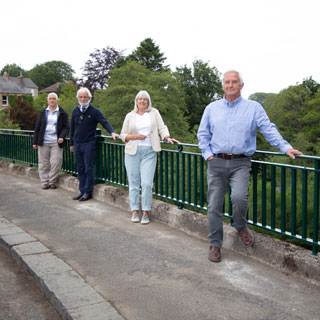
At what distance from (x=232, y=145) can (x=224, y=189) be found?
49 cm

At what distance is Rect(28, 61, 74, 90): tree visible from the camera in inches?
4419

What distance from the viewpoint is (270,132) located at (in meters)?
4.13

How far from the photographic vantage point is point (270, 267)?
4250 mm

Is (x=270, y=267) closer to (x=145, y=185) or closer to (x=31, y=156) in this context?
(x=145, y=185)

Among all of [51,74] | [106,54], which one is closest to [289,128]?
[106,54]

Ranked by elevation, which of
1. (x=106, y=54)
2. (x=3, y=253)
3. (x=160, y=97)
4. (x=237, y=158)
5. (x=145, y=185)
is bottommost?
(x=3, y=253)

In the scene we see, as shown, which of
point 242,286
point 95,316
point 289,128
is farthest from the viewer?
point 289,128

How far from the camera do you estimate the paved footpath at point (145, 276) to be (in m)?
3.34

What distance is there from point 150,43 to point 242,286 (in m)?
49.6

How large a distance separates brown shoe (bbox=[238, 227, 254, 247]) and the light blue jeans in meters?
1.75

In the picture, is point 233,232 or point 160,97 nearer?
point 233,232

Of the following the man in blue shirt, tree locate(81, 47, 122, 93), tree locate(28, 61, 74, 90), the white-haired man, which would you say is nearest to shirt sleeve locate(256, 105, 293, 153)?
the man in blue shirt

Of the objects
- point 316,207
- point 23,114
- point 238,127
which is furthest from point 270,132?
point 23,114

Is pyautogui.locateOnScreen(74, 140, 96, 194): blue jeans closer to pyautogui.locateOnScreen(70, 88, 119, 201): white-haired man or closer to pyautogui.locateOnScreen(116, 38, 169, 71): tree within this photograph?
pyautogui.locateOnScreen(70, 88, 119, 201): white-haired man
